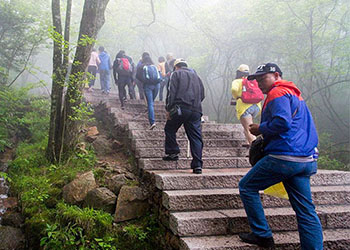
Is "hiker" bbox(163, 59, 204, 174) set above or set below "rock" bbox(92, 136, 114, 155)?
above

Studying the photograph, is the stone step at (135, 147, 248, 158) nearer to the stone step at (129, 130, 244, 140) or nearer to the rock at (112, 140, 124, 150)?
the stone step at (129, 130, 244, 140)

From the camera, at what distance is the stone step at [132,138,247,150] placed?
5.78 meters

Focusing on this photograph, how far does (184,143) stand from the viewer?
613cm

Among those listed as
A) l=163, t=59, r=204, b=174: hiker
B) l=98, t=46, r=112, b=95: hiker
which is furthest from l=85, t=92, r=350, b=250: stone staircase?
l=98, t=46, r=112, b=95: hiker

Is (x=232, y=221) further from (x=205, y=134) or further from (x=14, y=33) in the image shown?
(x=14, y=33)

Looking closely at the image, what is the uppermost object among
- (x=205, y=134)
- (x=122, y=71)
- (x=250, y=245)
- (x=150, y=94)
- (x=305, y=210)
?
(x=122, y=71)

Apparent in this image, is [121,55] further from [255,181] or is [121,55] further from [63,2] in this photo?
[63,2]

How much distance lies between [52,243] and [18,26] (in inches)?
396

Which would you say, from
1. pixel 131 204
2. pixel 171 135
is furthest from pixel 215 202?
pixel 171 135

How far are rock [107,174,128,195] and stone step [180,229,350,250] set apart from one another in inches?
76.2

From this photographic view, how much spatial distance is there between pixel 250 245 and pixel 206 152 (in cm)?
298

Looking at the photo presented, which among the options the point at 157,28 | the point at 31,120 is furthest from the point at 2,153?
the point at 157,28

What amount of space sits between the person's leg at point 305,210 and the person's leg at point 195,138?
1.97m

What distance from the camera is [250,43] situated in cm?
1513
